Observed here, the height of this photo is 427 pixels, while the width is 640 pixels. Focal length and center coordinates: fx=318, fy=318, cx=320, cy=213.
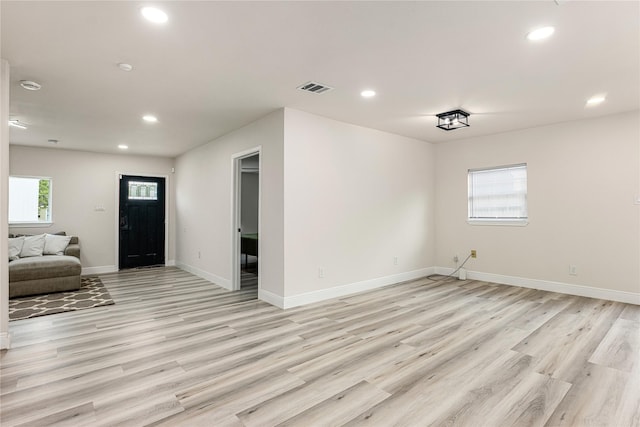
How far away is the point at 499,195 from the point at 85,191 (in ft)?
27.1

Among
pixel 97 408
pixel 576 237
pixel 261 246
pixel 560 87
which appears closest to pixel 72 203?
pixel 261 246

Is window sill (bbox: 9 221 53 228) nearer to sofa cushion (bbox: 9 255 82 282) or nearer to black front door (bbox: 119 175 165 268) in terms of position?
black front door (bbox: 119 175 165 268)

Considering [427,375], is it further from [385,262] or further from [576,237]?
[576,237]

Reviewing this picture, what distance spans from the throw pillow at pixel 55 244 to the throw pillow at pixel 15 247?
0.33m

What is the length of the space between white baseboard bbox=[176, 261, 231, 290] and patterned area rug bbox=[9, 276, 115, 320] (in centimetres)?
156

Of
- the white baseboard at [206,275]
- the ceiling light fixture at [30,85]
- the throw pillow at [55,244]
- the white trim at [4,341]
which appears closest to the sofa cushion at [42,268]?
the throw pillow at [55,244]

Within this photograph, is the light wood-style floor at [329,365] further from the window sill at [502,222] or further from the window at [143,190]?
the window at [143,190]

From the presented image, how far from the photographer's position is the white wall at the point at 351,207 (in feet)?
13.8

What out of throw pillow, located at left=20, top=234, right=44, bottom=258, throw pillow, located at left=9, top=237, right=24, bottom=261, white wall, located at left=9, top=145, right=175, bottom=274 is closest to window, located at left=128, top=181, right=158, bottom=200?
white wall, located at left=9, top=145, right=175, bottom=274

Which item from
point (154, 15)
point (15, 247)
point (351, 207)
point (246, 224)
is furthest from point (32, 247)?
point (351, 207)

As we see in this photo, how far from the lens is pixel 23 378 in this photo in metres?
2.37

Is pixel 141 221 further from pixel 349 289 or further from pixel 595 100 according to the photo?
pixel 595 100

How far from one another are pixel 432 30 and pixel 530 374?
2705 mm

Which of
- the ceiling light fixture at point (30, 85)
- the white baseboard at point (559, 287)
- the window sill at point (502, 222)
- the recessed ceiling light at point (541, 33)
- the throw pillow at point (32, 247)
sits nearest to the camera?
the recessed ceiling light at point (541, 33)
